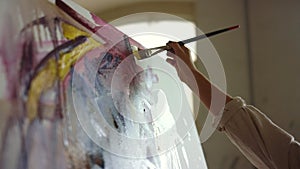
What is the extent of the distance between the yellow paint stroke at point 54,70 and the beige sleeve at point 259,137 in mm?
246

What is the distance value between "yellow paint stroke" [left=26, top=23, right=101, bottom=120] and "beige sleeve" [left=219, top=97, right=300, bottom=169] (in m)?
0.25

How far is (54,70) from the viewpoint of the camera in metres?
0.53

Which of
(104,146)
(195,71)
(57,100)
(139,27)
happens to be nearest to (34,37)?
(57,100)

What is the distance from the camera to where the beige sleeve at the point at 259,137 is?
624 millimetres

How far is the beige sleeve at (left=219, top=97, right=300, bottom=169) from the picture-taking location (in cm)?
62

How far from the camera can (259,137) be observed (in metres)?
0.65

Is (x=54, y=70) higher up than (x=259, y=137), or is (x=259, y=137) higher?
(x=54, y=70)

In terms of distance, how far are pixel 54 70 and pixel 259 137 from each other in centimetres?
32

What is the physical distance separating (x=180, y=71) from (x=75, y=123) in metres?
0.31

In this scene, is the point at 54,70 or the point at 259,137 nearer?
the point at 54,70

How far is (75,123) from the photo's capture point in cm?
55

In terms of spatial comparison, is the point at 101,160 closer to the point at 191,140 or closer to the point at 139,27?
the point at 191,140

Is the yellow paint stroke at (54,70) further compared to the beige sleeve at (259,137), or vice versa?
the beige sleeve at (259,137)

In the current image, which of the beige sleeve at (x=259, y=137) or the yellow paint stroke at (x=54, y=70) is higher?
the yellow paint stroke at (x=54, y=70)
